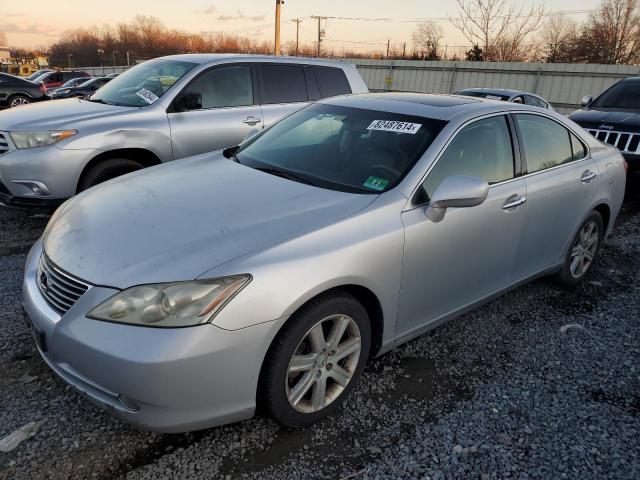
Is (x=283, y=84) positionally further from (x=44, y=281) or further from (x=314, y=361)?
(x=314, y=361)

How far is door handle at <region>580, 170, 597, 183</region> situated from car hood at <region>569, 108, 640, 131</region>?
157 inches

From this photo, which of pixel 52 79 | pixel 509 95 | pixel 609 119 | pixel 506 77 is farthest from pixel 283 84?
pixel 52 79

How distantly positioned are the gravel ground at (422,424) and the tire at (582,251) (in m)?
0.67

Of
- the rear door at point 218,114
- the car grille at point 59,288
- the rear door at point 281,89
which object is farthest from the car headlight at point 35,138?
the car grille at point 59,288

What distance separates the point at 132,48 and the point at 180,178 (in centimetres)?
8393

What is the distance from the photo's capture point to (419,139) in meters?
2.90

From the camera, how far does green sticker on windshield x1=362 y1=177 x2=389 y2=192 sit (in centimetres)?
270

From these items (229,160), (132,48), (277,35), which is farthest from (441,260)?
(132,48)

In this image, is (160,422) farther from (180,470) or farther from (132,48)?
(132,48)

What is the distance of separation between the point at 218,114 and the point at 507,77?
66.5 feet

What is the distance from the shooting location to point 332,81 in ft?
21.1

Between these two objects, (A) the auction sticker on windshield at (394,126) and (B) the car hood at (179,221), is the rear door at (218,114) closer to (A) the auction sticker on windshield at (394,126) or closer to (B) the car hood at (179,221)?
(B) the car hood at (179,221)

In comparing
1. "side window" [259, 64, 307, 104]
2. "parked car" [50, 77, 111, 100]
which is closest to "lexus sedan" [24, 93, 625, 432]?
"side window" [259, 64, 307, 104]

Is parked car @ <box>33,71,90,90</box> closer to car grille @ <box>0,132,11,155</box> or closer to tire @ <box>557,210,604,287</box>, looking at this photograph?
car grille @ <box>0,132,11,155</box>
